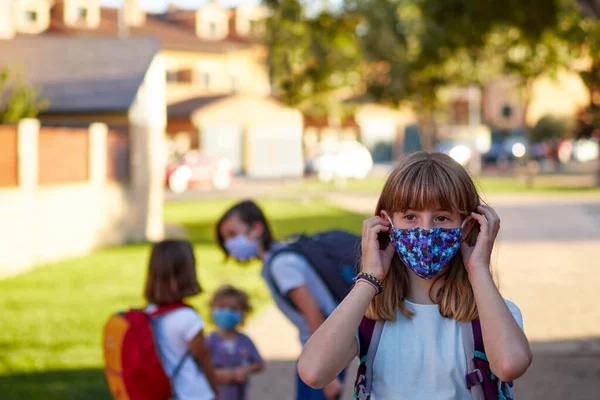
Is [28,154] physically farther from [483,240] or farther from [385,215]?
[483,240]

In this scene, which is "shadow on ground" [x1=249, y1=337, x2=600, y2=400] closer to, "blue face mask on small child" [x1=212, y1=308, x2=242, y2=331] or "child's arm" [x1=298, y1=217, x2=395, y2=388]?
"blue face mask on small child" [x1=212, y1=308, x2=242, y2=331]

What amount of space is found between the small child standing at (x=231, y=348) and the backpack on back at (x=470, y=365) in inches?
102

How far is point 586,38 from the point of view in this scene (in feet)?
24.6

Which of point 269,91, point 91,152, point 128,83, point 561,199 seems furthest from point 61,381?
point 269,91

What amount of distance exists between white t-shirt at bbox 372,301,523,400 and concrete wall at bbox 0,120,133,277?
1315 centimetres

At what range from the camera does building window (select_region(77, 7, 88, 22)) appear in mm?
53750

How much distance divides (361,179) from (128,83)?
2640cm

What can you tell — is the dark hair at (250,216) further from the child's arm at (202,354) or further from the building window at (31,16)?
the building window at (31,16)

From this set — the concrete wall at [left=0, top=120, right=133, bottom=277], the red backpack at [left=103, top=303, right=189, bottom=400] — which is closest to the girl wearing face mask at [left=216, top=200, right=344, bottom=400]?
the red backpack at [left=103, top=303, right=189, bottom=400]

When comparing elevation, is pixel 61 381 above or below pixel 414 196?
below

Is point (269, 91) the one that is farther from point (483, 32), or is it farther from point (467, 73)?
point (483, 32)

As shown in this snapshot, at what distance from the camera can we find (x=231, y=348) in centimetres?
534

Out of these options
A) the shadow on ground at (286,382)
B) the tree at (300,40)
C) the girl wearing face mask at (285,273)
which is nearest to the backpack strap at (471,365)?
the girl wearing face mask at (285,273)

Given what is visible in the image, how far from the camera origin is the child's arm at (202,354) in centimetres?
438
